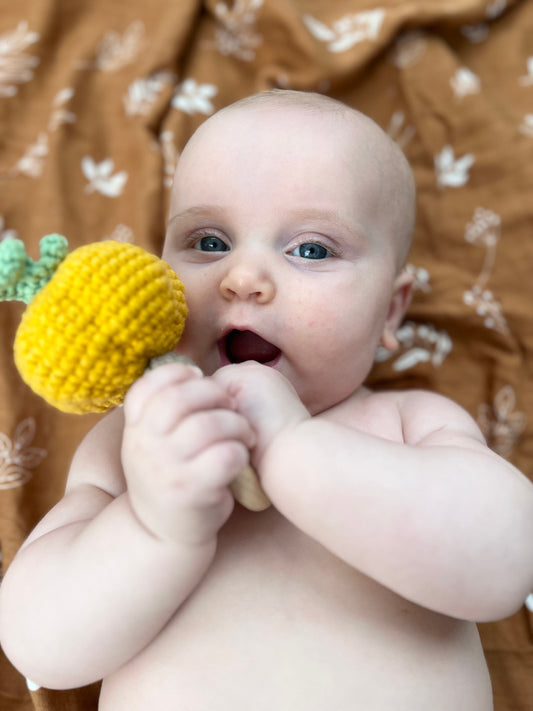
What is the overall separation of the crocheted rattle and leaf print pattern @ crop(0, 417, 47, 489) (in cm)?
58

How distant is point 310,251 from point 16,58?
3.42 ft

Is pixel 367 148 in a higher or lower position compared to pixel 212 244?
higher

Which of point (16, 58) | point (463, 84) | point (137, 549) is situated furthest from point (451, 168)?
point (137, 549)

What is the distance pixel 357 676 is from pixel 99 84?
1.43 metres

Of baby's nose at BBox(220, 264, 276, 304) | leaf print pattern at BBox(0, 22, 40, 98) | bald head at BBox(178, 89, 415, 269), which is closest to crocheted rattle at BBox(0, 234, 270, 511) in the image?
baby's nose at BBox(220, 264, 276, 304)

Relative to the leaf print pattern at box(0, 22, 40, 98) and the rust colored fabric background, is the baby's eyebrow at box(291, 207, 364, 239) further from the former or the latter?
the leaf print pattern at box(0, 22, 40, 98)

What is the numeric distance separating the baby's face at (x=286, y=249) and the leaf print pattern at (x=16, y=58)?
30.8 inches

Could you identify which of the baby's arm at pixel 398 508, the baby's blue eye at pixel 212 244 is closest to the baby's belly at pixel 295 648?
the baby's arm at pixel 398 508

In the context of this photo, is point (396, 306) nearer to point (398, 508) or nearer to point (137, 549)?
point (398, 508)

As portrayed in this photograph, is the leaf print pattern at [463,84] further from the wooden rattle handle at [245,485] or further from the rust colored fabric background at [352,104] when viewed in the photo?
the wooden rattle handle at [245,485]

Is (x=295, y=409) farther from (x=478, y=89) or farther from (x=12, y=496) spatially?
(x=478, y=89)

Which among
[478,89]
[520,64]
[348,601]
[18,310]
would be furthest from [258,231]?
[520,64]

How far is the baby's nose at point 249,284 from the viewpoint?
0.95m

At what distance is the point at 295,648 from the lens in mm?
888
